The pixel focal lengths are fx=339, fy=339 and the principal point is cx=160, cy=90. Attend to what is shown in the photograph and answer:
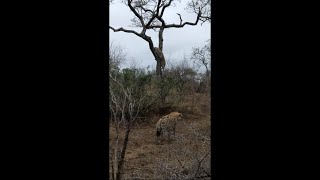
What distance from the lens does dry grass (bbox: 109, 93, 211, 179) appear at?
122 inches

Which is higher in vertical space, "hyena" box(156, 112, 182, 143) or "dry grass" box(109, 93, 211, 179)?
"hyena" box(156, 112, 182, 143)

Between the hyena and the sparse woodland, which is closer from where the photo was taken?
the sparse woodland

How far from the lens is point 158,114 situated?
590cm

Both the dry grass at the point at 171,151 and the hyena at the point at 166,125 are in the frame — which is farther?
the hyena at the point at 166,125

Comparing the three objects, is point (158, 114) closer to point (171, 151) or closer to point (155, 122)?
point (155, 122)

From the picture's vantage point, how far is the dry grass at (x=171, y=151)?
10.1ft

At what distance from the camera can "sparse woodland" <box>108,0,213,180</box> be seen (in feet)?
9.86

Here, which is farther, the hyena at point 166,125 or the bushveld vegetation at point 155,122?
the hyena at point 166,125

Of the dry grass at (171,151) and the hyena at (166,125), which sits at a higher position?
the hyena at (166,125)
